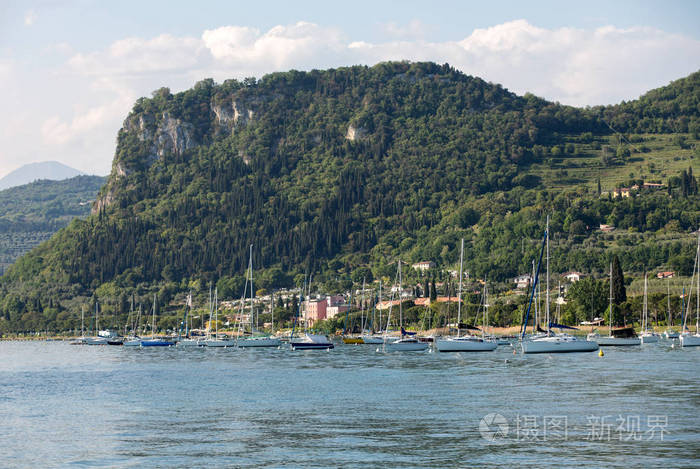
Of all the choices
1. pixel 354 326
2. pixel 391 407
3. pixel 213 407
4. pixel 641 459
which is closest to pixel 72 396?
pixel 213 407

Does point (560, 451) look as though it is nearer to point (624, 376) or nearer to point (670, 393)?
point (670, 393)

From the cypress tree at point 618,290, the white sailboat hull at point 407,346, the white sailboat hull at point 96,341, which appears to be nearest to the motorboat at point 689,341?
the white sailboat hull at point 407,346

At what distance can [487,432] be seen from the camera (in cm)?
4088

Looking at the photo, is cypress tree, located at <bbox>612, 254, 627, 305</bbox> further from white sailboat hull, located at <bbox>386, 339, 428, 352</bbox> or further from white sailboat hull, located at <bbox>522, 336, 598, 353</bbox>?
white sailboat hull, located at <bbox>522, 336, 598, 353</bbox>

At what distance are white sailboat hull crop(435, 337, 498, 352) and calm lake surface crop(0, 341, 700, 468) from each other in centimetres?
1278

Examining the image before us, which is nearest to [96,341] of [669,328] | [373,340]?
[373,340]

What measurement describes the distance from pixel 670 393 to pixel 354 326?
459ft

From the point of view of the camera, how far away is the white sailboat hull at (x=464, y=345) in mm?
96688

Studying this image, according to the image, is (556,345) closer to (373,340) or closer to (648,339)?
(648,339)

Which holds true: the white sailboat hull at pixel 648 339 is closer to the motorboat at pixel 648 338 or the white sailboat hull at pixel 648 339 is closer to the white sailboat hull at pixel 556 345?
the motorboat at pixel 648 338

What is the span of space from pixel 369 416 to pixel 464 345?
50.6 metres

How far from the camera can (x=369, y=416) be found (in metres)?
47.9

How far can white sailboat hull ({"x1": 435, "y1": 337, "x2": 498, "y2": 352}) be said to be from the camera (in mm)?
96688

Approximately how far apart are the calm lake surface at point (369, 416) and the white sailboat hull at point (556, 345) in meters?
5.57
